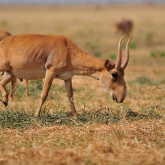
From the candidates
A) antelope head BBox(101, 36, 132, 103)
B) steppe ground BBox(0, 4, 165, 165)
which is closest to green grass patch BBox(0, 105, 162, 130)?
steppe ground BBox(0, 4, 165, 165)

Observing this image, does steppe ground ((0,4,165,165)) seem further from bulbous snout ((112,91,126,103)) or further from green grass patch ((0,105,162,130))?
bulbous snout ((112,91,126,103))

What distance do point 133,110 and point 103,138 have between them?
2667mm

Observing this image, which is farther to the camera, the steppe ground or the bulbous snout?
the bulbous snout

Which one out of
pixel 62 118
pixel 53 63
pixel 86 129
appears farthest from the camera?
pixel 53 63

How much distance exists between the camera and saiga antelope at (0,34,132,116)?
729 cm

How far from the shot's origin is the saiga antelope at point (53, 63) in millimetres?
7285

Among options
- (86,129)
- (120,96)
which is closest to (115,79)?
(120,96)

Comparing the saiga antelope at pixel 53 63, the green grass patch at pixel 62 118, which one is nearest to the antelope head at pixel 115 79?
the saiga antelope at pixel 53 63

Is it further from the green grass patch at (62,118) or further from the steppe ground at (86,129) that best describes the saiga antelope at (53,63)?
the steppe ground at (86,129)

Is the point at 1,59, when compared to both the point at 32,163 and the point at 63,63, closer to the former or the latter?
the point at 63,63

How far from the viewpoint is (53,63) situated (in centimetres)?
730

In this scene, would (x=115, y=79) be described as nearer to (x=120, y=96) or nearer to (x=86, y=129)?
(x=120, y=96)

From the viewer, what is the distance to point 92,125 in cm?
684

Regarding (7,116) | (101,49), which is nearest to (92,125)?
(7,116)
